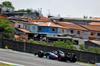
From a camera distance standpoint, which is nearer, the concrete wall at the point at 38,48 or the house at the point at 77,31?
the concrete wall at the point at 38,48

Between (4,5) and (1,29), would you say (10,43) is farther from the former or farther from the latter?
(4,5)

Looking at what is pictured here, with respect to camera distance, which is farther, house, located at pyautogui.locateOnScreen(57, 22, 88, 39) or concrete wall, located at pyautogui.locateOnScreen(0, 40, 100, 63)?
house, located at pyautogui.locateOnScreen(57, 22, 88, 39)

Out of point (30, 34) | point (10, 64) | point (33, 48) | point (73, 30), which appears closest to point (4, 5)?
point (73, 30)

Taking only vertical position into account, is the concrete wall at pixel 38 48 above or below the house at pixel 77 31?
above

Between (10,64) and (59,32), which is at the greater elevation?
(10,64)

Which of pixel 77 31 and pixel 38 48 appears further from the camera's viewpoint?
pixel 77 31

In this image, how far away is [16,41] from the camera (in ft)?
122

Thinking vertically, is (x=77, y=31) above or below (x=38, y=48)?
below

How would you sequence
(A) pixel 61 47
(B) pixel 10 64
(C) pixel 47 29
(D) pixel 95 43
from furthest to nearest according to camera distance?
(C) pixel 47 29, (D) pixel 95 43, (A) pixel 61 47, (B) pixel 10 64

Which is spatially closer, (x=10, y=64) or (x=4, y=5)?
(x=10, y=64)

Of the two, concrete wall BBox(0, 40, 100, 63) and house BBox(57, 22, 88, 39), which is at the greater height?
concrete wall BBox(0, 40, 100, 63)

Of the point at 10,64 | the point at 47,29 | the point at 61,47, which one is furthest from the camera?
the point at 47,29

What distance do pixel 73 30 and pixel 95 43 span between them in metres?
27.2

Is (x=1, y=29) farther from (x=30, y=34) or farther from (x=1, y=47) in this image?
(x=1, y=47)
